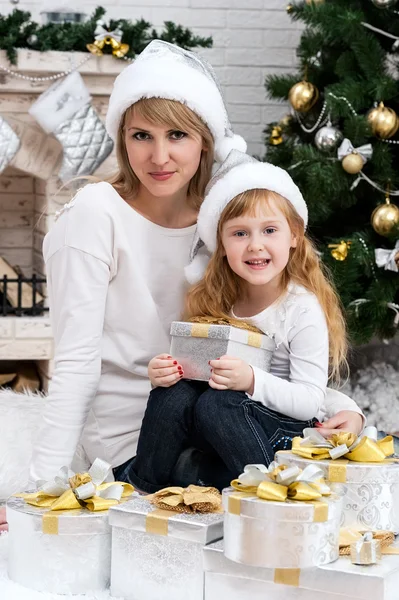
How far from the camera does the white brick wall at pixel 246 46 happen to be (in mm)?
4008

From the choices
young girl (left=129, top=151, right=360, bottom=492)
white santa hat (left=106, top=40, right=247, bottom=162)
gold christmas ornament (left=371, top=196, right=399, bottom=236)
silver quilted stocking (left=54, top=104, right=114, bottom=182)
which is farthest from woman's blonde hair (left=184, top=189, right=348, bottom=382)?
silver quilted stocking (left=54, top=104, right=114, bottom=182)

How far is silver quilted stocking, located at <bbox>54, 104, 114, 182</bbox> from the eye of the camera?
341 cm

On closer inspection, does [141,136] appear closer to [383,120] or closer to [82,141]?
[383,120]

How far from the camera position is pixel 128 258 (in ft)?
6.14

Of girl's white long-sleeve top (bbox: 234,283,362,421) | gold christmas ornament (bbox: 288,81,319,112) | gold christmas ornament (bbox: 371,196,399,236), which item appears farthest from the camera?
gold christmas ornament (bbox: 288,81,319,112)

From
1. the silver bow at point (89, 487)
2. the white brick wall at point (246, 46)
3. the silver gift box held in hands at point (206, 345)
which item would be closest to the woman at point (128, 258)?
the silver gift box held in hands at point (206, 345)

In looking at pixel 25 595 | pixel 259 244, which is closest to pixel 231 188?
pixel 259 244

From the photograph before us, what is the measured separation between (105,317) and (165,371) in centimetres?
28

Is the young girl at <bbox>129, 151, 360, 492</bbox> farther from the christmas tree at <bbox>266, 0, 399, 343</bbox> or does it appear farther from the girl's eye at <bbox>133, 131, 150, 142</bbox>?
the christmas tree at <bbox>266, 0, 399, 343</bbox>

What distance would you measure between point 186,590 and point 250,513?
18 centimetres

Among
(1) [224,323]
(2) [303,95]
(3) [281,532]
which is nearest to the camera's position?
(3) [281,532]

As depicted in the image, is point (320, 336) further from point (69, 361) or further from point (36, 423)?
point (36, 423)

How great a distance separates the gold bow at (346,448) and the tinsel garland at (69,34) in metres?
2.22

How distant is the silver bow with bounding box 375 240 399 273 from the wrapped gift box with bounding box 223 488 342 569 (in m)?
1.89
